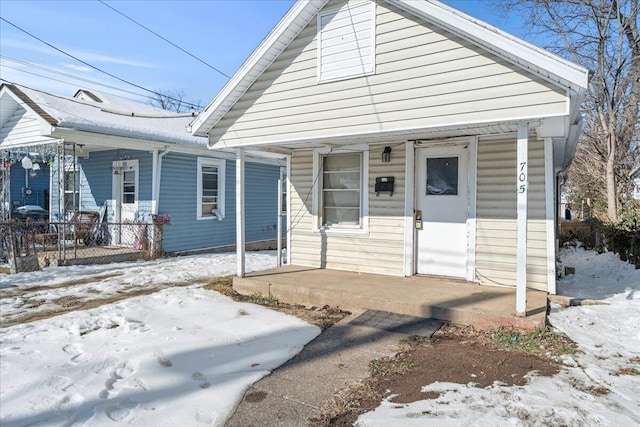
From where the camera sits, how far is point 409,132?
5.42m

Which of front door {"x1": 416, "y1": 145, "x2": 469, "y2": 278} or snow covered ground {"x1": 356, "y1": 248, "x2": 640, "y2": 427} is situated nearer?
snow covered ground {"x1": 356, "y1": 248, "x2": 640, "y2": 427}

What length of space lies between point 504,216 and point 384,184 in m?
1.94

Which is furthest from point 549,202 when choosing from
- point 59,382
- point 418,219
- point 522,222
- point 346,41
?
point 59,382

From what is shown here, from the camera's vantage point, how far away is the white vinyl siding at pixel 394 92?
454 cm

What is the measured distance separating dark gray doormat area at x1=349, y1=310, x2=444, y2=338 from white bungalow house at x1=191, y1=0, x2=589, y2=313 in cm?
105

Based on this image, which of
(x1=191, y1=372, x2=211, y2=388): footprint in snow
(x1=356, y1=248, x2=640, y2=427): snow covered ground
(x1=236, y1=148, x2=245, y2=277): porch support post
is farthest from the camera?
(x1=236, y1=148, x2=245, y2=277): porch support post

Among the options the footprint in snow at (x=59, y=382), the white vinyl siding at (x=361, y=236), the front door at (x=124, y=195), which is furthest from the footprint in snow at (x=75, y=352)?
the front door at (x=124, y=195)

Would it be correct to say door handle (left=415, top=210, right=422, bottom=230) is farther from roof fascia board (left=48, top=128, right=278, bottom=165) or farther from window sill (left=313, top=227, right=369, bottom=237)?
roof fascia board (left=48, top=128, right=278, bottom=165)

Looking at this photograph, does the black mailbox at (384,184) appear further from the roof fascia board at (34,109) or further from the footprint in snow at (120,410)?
the roof fascia board at (34,109)

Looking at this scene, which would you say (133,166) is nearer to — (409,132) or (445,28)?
(409,132)

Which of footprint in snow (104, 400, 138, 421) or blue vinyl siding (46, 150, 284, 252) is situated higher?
blue vinyl siding (46, 150, 284, 252)

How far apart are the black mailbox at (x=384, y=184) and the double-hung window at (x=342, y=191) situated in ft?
0.89

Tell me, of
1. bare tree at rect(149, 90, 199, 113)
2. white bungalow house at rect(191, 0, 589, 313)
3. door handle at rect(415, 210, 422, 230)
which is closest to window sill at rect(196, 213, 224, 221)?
white bungalow house at rect(191, 0, 589, 313)

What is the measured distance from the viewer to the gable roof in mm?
4152
